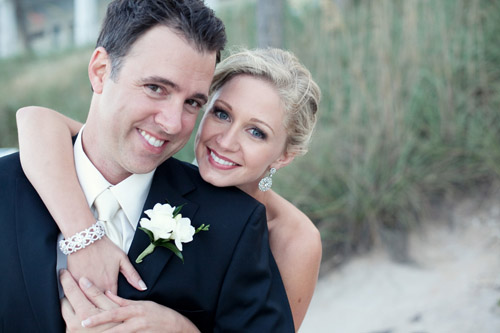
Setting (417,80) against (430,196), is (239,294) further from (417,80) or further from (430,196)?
(417,80)

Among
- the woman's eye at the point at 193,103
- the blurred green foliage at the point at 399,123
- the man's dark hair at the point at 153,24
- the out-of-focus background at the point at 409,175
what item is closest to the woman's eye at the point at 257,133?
the woman's eye at the point at 193,103

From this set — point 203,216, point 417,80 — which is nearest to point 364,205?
point 417,80

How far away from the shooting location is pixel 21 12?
18500 millimetres

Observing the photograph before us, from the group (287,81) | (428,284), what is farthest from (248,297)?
(428,284)

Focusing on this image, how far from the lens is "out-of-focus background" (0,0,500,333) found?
5402 mm

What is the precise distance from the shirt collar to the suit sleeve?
1.65ft

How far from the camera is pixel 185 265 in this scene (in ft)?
8.35

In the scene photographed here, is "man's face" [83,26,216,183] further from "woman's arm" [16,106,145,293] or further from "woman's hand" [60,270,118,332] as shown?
"woman's hand" [60,270,118,332]

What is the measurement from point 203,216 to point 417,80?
4.48 meters

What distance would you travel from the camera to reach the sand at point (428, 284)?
5062 millimetres

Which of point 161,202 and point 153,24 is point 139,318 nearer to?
point 161,202

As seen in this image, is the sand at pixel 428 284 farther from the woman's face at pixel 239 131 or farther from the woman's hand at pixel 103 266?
the woman's hand at pixel 103 266

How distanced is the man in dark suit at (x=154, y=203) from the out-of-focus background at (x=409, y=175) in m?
2.91

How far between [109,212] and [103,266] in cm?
30
